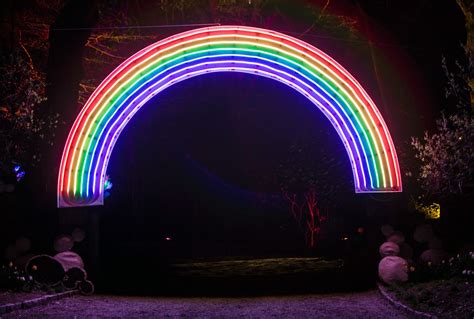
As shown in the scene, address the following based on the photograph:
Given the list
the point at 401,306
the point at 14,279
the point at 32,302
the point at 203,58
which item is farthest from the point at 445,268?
the point at 14,279

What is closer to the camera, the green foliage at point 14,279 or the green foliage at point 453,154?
the green foliage at point 453,154

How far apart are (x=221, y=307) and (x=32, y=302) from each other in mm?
3908

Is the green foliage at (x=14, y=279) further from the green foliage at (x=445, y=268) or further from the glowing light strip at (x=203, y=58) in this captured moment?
the green foliage at (x=445, y=268)

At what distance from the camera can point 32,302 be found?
37.6 ft

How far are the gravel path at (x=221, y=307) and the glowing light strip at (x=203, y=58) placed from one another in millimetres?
2743

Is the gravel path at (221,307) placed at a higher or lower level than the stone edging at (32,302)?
lower

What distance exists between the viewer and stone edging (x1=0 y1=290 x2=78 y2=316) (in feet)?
34.1

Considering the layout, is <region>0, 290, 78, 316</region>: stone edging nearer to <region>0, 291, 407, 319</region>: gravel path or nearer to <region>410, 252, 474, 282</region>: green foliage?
<region>0, 291, 407, 319</region>: gravel path

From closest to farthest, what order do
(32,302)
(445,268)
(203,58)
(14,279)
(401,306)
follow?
(401,306)
(32,302)
(14,279)
(445,268)
(203,58)

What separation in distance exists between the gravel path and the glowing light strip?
274 cm

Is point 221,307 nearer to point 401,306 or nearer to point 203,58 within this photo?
point 401,306

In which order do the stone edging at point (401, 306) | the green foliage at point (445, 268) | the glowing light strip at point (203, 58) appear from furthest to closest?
the glowing light strip at point (203, 58) < the green foliage at point (445, 268) < the stone edging at point (401, 306)

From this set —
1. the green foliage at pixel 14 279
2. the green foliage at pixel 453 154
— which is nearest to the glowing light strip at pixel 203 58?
the green foliage at pixel 453 154

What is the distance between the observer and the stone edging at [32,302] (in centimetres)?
1041
